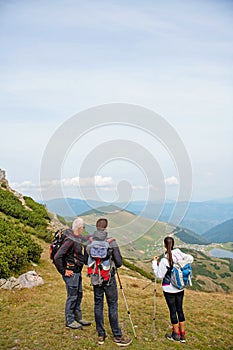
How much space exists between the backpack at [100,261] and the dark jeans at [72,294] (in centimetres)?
118

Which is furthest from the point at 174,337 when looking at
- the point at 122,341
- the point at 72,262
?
the point at 72,262

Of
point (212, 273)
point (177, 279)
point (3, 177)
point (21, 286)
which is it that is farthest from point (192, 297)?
point (212, 273)

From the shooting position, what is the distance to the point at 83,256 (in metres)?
9.87

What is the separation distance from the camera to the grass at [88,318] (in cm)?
970

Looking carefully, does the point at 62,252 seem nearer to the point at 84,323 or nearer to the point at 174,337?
the point at 84,323

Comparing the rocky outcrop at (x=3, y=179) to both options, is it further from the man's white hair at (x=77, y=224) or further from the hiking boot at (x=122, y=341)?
the hiking boot at (x=122, y=341)

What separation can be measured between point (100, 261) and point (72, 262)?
47.4 inches

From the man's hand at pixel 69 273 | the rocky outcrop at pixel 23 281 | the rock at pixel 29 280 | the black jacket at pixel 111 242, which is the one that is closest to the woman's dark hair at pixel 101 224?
the black jacket at pixel 111 242

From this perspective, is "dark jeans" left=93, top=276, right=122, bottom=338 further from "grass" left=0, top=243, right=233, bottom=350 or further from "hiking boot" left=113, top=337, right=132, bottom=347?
"grass" left=0, top=243, right=233, bottom=350

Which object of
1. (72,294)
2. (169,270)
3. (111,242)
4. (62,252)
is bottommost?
(72,294)

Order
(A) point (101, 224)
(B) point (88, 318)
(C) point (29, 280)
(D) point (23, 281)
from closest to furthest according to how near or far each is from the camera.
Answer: (A) point (101, 224)
(B) point (88, 318)
(D) point (23, 281)
(C) point (29, 280)

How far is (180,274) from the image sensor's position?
9.38 metres

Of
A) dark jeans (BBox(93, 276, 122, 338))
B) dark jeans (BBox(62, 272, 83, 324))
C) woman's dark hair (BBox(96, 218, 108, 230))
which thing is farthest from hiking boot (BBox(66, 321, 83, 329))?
woman's dark hair (BBox(96, 218, 108, 230))

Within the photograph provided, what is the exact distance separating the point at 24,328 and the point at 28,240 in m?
12.0
